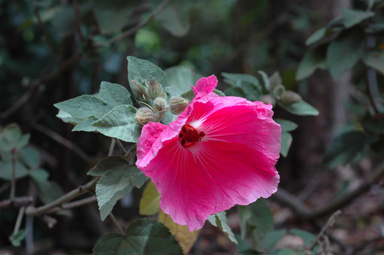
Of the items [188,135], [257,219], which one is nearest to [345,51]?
[257,219]

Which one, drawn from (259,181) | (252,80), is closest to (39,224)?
(252,80)

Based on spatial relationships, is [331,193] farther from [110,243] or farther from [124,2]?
[110,243]

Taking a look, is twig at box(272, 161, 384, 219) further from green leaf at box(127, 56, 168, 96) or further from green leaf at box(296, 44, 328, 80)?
green leaf at box(127, 56, 168, 96)

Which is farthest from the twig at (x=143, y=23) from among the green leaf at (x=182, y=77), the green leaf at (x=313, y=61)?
the green leaf at (x=313, y=61)

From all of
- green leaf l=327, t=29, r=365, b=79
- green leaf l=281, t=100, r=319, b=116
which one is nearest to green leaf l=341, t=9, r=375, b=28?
green leaf l=327, t=29, r=365, b=79

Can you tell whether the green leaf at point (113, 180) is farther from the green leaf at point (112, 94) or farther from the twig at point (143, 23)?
the twig at point (143, 23)
